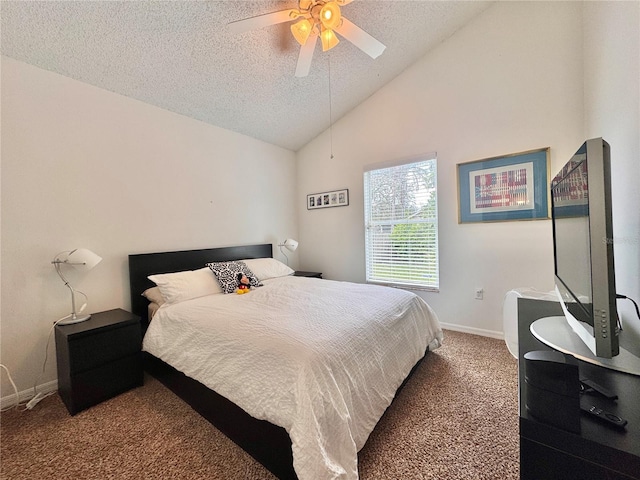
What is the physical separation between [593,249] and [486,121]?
2539 millimetres

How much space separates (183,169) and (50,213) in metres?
1.20

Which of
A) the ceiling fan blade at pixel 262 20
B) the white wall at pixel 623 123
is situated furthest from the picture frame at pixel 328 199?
the white wall at pixel 623 123

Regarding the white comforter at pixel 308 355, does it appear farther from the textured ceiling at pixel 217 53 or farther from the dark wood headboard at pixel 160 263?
the textured ceiling at pixel 217 53

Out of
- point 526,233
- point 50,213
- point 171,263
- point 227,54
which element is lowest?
point 171,263

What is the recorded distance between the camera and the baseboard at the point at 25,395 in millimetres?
1873

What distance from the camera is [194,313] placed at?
191 cm

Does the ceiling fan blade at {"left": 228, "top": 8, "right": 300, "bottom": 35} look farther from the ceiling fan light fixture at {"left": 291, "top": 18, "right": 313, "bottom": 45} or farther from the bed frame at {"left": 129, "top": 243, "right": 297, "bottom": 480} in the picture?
the bed frame at {"left": 129, "top": 243, "right": 297, "bottom": 480}

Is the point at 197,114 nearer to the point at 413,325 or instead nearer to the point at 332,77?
the point at 332,77

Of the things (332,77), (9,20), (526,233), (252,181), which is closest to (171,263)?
(252,181)

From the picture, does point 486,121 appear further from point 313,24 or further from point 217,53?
point 217,53

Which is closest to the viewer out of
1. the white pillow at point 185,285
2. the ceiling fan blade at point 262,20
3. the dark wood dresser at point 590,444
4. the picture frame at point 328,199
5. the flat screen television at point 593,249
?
the dark wood dresser at point 590,444

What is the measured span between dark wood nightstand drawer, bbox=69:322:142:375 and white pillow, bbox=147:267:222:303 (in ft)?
1.08

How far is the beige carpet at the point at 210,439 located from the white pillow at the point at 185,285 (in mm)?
741

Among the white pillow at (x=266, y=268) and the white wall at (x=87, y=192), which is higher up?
the white wall at (x=87, y=192)
